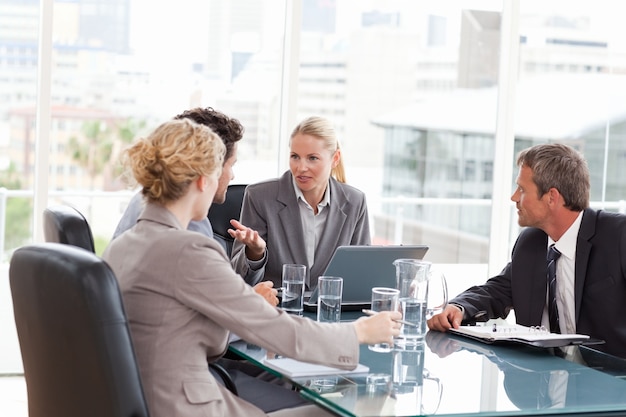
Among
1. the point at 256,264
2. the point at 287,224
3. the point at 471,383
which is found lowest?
the point at 471,383

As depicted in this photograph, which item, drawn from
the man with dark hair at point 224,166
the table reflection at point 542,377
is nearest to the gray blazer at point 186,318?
the table reflection at point 542,377

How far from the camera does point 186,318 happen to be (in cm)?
211

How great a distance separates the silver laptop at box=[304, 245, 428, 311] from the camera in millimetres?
2916

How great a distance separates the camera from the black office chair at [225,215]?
12.3 feet

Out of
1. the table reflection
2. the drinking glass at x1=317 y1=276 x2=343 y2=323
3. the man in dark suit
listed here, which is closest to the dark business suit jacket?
the man in dark suit

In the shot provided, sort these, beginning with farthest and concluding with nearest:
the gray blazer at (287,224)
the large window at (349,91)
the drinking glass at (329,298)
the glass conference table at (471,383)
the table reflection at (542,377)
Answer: the large window at (349,91)
the gray blazer at (287,224)
the drinking glass at (329,298)
the table reflection at (542,377)
the glass conference table at (471,383)

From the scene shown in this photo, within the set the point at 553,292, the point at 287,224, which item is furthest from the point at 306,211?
the point at 553,292

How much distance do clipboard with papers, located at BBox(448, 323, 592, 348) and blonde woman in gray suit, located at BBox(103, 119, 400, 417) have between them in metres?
0.69

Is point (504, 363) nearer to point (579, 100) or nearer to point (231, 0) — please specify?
point (231, 0)

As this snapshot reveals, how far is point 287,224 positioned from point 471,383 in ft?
4.69

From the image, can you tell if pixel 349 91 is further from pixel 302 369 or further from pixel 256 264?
pixel 302 369

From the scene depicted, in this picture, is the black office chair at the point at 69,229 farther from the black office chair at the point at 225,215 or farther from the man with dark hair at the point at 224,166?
the black office chair at the point at 225,215

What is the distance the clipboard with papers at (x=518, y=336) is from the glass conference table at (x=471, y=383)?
0.03m

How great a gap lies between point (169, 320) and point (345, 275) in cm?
100
